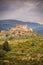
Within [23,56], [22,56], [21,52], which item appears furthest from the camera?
[21,52]

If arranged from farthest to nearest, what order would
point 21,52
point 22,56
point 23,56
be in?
point 21,52, point 22,56, point 23,56

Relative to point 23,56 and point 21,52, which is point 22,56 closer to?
point 23,56

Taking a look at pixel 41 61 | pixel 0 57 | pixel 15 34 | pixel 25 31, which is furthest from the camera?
pixel 25 31

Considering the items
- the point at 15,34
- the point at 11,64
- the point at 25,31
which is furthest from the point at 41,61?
the point at 25,31

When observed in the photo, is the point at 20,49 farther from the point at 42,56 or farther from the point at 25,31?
the point at 25,31

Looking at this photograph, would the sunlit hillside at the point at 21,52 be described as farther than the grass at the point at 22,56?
Yes

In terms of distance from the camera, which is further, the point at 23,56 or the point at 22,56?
the point at 22,56

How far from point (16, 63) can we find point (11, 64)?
2.16m

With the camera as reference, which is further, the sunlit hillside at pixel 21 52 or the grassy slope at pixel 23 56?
the sunlit hillside at pixel 21 52

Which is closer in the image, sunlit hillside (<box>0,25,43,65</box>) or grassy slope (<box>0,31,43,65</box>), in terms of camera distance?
grassy slope (<box>0,31,43,65</box>)

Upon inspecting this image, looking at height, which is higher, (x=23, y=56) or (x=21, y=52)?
(x=21, y=52)

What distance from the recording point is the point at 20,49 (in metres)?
79.9

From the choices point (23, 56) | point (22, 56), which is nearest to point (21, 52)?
point (22, 56)

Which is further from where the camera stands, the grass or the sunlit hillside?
the sunlit hillside
